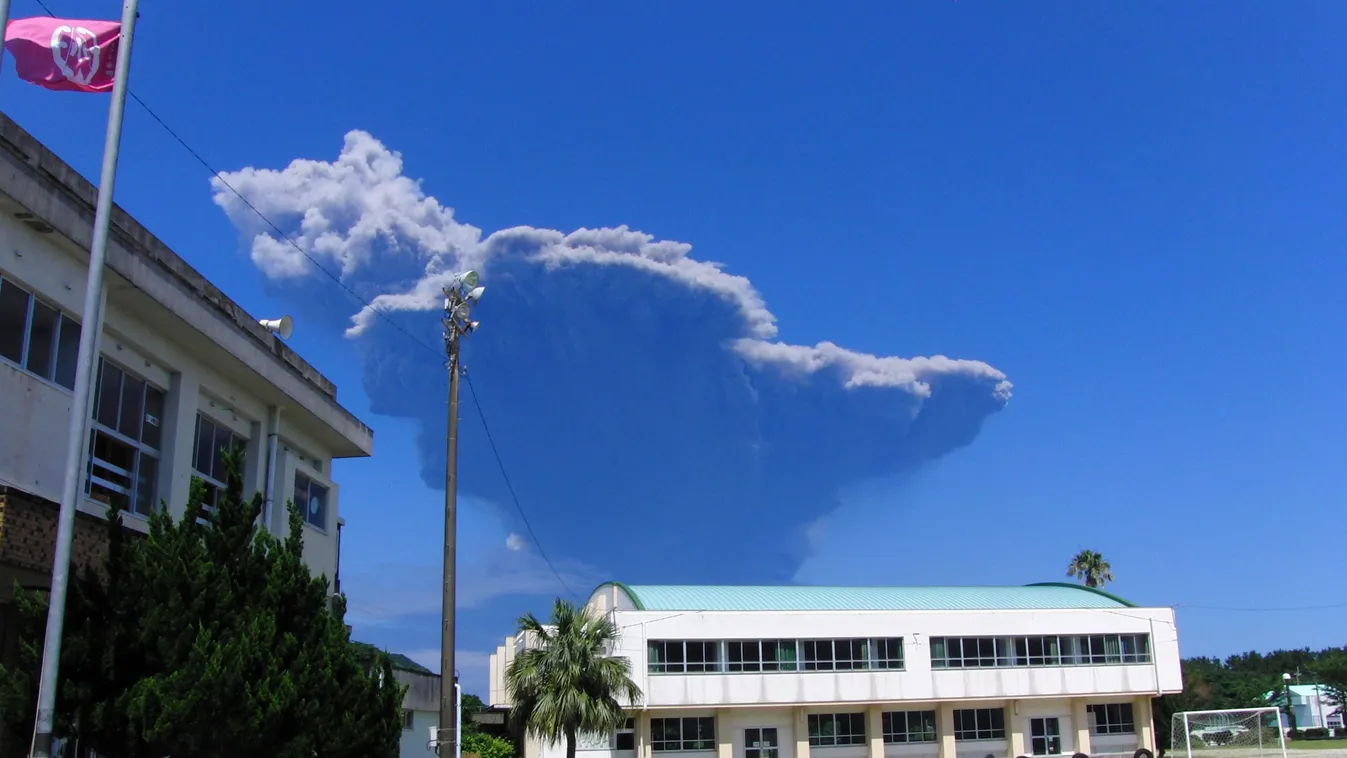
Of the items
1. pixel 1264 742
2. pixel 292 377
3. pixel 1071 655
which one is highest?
pixel 292 377

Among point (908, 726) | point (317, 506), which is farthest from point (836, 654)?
point (317, 506)

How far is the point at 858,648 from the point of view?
5175 cm

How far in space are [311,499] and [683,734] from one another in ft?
96.6

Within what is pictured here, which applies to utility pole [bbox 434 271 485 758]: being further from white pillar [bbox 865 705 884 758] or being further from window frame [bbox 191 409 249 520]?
white pillar [bbox 865 705 884 758]

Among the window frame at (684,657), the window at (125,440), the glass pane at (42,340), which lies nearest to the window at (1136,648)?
the window frame at (684,657)

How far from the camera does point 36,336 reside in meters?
14.1

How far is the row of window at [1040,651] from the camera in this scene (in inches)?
2085

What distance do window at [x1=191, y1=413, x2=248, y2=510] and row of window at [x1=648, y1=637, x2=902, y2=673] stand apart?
102 ft

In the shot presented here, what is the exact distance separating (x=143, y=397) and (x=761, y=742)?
127ft

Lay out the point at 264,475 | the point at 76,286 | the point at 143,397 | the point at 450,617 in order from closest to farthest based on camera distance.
Result: the point at 76,286 → the point at 143,397 → the point at 450,617 → the point at 264,475

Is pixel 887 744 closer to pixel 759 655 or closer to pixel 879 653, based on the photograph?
pixel 879 653

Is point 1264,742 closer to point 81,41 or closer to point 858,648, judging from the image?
point 858,648

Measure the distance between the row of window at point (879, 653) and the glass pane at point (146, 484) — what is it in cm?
3332

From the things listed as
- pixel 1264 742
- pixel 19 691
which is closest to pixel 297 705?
pixel 19 691
